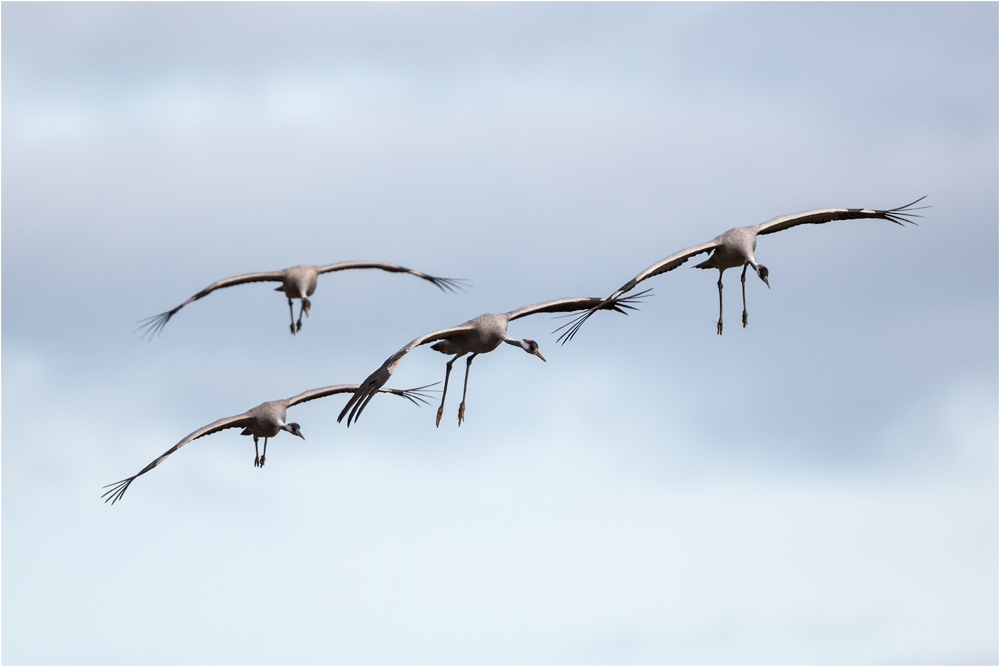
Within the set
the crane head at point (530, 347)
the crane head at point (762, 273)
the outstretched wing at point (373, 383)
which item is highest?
the crane head at point (762, 273)

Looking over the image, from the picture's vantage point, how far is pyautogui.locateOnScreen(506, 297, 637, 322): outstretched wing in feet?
117

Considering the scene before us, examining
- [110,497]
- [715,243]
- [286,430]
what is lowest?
[110,497]

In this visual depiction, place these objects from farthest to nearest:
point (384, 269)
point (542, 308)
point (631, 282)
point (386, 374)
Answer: point (384, 269), point (542, 308), point (631, 282), point (386, 374)

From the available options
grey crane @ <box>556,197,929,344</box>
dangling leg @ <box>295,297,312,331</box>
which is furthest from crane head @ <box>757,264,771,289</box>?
dangling leg @ <box>295,297,312,331</box>

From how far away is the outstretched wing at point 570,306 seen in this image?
35750 mm

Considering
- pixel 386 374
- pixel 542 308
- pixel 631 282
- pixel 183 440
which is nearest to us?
pixel 386 374

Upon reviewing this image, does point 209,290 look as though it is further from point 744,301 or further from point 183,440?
point 744,301

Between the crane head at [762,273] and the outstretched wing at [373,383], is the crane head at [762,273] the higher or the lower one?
the higher one

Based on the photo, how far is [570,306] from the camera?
1423 inches

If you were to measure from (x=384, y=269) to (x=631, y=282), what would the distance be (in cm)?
1017

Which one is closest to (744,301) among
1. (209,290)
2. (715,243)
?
(715,243)

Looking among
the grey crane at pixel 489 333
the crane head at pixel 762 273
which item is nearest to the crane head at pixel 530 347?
the grey crane at pixel 489 333

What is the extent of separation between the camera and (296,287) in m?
40.0

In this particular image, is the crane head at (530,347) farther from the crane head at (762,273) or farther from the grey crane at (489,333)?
the crane head at (762,273)
